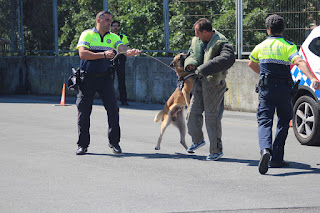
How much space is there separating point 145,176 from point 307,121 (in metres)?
3.53

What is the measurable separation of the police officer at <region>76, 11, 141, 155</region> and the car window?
2.82 m

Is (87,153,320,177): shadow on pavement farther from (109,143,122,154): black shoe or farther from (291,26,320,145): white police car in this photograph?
(291,26,320,145): white police car

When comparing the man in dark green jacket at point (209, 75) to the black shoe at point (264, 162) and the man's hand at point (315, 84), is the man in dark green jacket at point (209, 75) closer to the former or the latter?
the black shoe at point (264, 162)

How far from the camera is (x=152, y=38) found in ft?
61.2

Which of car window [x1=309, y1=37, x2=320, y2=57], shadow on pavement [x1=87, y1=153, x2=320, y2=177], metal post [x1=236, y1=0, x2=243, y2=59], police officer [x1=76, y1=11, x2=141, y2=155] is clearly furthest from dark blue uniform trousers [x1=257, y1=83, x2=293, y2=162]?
metal post [x1=236, y1=0, x2=243, y2=59]

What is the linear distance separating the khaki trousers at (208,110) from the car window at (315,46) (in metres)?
2.12

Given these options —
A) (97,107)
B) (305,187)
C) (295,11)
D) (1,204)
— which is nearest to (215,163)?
(305,187)

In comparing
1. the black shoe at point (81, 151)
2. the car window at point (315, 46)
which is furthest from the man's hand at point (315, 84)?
the black shoe at point (81, 151)

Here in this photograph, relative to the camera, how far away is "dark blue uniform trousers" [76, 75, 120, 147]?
9555 millimetres

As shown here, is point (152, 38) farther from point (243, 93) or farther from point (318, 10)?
point (318, 10)

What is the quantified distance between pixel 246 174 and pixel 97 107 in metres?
9.14

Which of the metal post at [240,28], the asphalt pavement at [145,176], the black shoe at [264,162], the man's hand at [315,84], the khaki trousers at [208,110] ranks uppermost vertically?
the metal post at [240,28]

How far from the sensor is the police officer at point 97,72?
941 cm

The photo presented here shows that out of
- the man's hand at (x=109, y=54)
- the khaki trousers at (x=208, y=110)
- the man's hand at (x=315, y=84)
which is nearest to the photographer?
the man's hand at (x=315, y=84)
